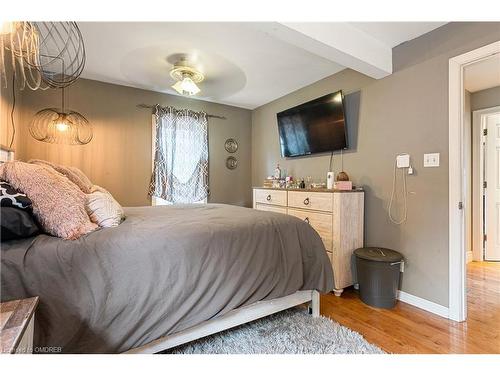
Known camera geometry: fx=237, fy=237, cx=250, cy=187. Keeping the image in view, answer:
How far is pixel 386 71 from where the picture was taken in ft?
7.48

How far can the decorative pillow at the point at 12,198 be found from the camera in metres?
0.99

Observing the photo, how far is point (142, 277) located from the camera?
1.12 meters

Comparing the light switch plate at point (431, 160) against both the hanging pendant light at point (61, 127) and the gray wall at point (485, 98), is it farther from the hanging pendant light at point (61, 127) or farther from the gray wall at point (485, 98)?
the hanging pendant light at point (61, 127)

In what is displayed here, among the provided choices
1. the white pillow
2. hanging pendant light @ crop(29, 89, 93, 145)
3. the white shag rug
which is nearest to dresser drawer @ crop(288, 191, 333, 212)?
the white shag rug

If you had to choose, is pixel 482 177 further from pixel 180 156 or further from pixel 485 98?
pixel 180 156

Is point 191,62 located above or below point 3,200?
above

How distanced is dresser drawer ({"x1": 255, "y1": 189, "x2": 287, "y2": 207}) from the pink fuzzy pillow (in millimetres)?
2176

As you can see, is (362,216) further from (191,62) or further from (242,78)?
(191,62)

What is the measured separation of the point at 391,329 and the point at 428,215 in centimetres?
100

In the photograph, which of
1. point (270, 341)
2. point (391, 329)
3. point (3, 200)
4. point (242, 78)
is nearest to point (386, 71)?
point (242, 78)

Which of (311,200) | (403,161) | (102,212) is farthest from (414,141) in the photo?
(102,212)

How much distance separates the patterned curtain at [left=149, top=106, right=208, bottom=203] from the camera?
3416 millimetres
